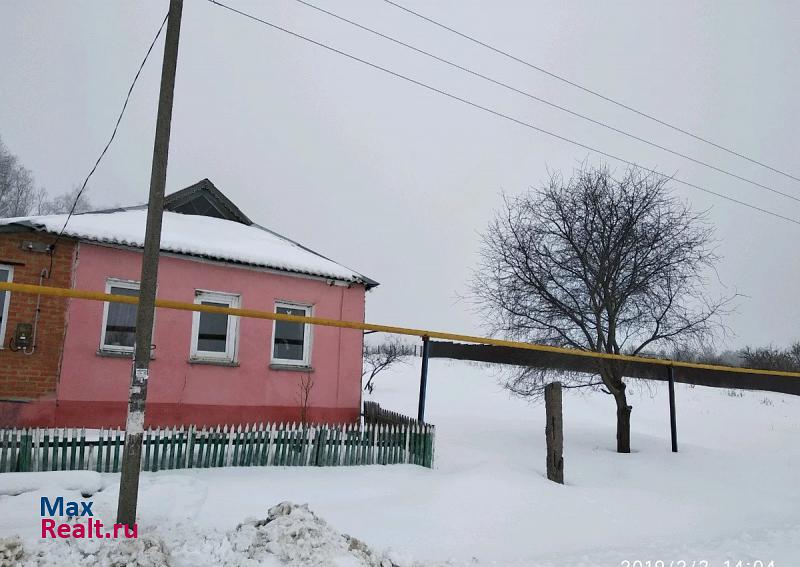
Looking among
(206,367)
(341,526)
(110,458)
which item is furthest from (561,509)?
(206,367)

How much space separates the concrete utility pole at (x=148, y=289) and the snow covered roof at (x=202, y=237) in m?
4.92

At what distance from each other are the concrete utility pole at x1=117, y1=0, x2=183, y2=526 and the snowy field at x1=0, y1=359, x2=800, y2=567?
0.49 meters

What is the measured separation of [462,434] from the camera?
13.0 m

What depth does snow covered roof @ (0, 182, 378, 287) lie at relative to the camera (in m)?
8.59

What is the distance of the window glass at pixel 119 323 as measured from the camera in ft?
29.2

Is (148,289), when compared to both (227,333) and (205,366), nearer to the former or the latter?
(205,366)

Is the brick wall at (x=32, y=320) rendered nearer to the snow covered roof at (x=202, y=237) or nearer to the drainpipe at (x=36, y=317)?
the drainpipe at (x=36, y=317)

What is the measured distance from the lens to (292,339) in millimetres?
10617

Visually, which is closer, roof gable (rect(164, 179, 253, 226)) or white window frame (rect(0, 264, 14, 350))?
white window frame (rect(0, 264, 14, 350))

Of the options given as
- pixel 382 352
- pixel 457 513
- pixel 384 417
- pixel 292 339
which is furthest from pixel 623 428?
pixel 382 352

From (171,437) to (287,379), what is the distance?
3543 millimetres

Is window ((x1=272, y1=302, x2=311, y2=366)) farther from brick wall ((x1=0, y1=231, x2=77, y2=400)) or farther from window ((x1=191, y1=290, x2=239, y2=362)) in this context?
brick wall ((x1=0, y1=231, x2=77, y2=400))

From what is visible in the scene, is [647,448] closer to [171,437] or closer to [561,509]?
[561,509]

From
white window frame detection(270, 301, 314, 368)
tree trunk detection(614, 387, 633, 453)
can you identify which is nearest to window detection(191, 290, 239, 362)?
white window frame detection(270, 301, 314, 368)
